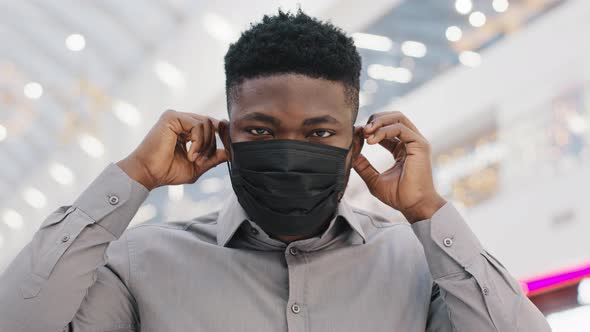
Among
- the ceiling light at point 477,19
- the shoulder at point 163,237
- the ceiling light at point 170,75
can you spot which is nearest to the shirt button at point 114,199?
the shoulder at point 163,237

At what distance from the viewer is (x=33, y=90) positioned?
12.6 m

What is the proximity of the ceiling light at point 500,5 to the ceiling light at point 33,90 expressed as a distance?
662 cm

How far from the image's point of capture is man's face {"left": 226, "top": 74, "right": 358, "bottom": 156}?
1.87 metres

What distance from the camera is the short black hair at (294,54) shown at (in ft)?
6.44

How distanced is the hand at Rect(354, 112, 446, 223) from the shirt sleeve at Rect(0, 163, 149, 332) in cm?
55

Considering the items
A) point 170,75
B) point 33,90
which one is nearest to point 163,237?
point 170,75

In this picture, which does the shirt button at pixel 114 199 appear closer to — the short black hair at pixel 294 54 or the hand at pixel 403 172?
the short black hair at pixel 294 54

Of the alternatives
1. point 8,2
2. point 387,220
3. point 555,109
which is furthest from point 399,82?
point 387,220

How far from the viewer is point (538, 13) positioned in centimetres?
891

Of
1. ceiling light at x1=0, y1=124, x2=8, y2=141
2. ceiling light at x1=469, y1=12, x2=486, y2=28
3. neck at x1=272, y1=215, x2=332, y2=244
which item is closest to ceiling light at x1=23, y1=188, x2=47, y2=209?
ceiling light at x1=0, y1=124, x2=8, y2=141

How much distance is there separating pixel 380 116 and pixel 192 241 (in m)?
0.54

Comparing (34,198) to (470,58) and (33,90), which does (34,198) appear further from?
(470,58)

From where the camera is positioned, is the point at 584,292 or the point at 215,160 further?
the point at 584,292

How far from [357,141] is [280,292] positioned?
0.41m
